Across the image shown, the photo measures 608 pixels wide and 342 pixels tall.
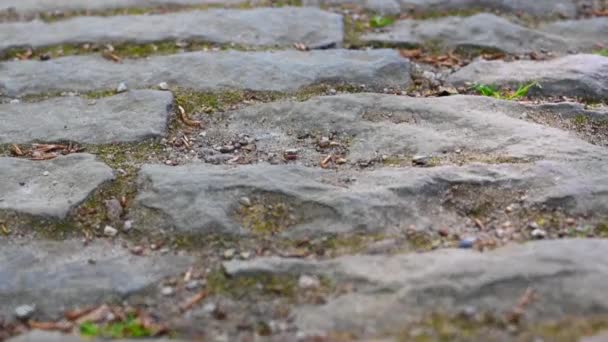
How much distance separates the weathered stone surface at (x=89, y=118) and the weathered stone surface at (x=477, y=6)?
1.11 metres

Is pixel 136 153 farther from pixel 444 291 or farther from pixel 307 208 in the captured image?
pixel 444 291

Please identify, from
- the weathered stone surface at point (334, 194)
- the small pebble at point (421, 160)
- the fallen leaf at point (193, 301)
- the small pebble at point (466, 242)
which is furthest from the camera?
the small pebble at point (421, 160)

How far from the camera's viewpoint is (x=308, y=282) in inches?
67.0

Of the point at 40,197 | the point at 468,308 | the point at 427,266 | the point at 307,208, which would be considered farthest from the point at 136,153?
the point at 468,308

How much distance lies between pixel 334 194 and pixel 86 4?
1943 mm

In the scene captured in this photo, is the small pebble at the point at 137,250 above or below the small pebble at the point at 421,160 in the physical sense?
below

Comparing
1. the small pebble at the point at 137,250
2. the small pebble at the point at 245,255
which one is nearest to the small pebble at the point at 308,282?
the small pebble at the point at 245,255

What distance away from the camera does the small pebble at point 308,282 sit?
169 cm

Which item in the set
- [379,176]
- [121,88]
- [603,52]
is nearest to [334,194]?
[379,176]

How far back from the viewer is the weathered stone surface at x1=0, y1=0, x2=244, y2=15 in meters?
3.33

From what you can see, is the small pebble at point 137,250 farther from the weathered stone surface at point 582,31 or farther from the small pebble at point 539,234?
the weathered stone surface at point 582,31

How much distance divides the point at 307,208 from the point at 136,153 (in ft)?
2.04

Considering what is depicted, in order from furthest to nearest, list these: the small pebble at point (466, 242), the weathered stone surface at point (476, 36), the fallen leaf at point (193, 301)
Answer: the weathered stone surface at point (476, 36)
the small pebble at point (466, 242)
the fallen leaf at point (193, 301)

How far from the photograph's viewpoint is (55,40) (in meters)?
3.00
